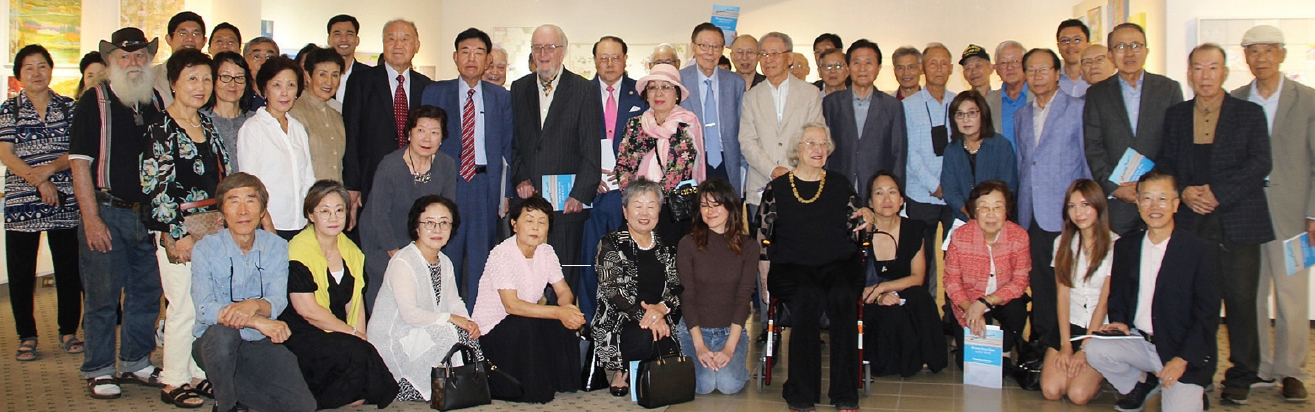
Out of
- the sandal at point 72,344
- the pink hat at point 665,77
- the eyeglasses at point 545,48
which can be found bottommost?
the sandal at point 72,344

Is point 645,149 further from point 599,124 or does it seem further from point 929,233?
point 929,233

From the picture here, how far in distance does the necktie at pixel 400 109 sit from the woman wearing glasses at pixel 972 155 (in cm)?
291

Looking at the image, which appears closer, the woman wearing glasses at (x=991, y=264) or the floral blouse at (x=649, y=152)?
the woman wearing glasses at (x=991, y=264)

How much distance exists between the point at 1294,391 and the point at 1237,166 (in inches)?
40.3

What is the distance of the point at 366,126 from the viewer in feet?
16.8

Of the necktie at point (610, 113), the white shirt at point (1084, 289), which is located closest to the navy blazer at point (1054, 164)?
the white shirt at point (1084, 289)

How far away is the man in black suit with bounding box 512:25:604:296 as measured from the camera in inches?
203

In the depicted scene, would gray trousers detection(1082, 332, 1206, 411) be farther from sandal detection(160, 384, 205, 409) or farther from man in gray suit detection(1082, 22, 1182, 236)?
sandal detection(160, 384, 205, 409)

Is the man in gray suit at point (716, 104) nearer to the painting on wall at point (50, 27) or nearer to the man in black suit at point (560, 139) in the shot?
the man in black suit at point (560, 139)

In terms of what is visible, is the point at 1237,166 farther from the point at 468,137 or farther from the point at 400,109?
the point at 400,109

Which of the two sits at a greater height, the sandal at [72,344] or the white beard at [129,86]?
the white beard at [129,86]

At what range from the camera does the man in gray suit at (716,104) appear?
5.37m

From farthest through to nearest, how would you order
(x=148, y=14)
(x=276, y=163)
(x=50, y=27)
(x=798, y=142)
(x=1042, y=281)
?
(x=148, y=14)
(x=50, y=27)
(x=1042, y=281)
(x=798, y=142)
(x=276, y=163)

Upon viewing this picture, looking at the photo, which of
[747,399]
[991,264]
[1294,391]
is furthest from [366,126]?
[1294,391]
